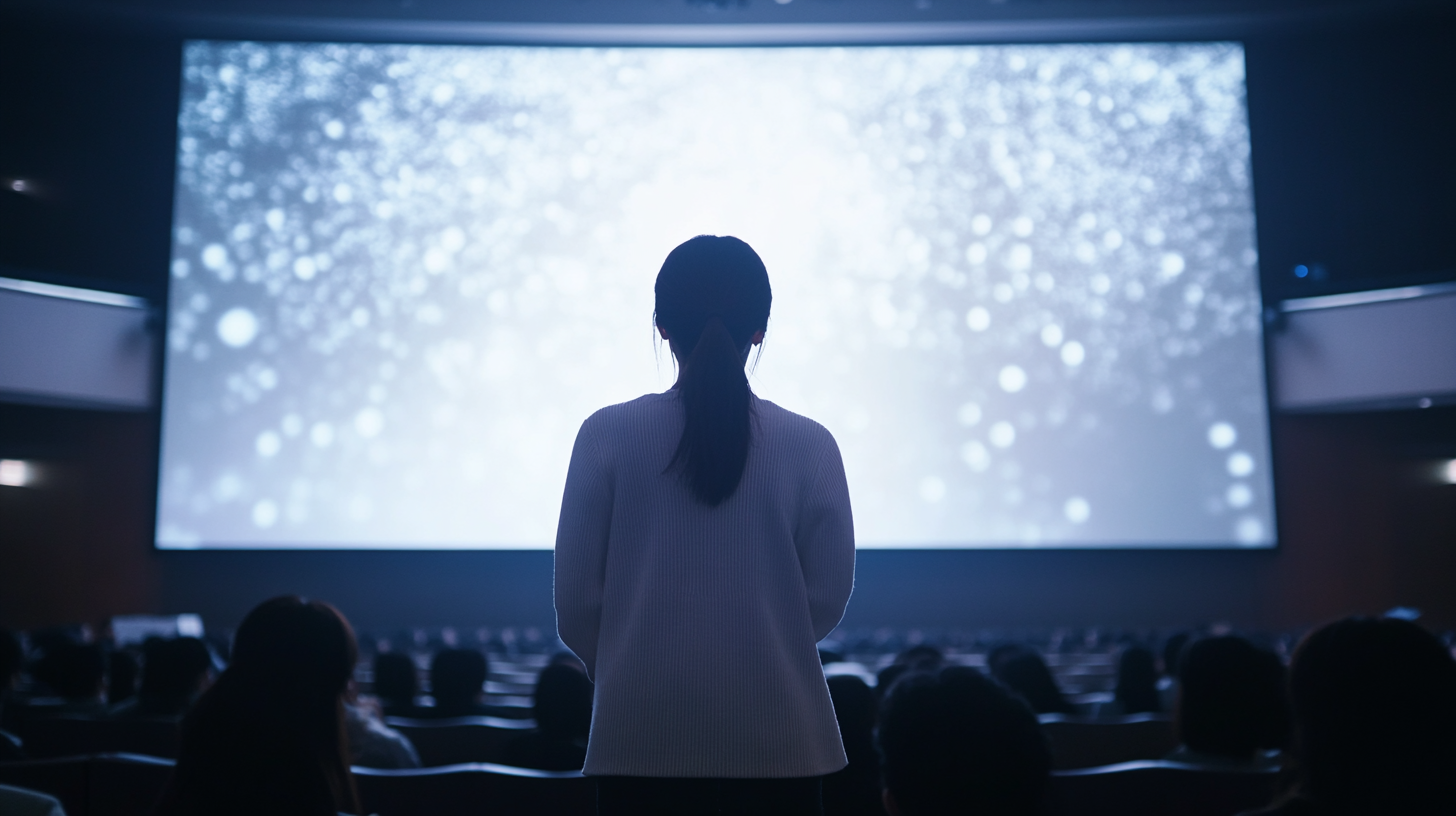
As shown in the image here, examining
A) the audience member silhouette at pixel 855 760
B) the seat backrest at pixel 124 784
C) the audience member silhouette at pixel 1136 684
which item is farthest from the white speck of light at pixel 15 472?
the audience member silhouette at pixel 855 760

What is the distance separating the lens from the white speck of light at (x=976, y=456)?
25.8 ft

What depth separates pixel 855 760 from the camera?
6.99ft

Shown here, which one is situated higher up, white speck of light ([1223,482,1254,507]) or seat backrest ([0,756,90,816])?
white speck of light ([1223,482,1254,507])

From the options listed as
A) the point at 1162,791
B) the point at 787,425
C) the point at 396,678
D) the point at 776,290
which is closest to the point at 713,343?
the point at 787,425

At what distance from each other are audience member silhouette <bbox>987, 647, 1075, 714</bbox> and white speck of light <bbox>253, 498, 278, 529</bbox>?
20.3ft

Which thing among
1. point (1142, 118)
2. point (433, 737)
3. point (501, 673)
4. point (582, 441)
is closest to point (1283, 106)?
point (1142, 118)

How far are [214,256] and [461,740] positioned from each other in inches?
256

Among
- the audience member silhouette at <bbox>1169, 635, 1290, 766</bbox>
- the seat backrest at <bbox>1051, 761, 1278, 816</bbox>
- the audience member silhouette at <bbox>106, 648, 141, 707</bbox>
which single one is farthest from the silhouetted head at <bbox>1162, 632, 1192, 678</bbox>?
the audience member silhouette at <bbox>106, 648, 141, 707</bbox>

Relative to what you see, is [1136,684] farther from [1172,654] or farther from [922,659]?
[1172,654]

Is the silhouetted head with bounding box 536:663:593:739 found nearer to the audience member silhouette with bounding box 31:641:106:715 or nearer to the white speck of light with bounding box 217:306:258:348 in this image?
the audience member silhouette with bounding box 31:641:106:715

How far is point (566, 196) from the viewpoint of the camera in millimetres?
8000

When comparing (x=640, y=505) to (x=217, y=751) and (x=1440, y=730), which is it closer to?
(x=217, y=751)

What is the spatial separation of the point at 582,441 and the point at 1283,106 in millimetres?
9956

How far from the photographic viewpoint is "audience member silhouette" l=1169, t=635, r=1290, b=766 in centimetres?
204
